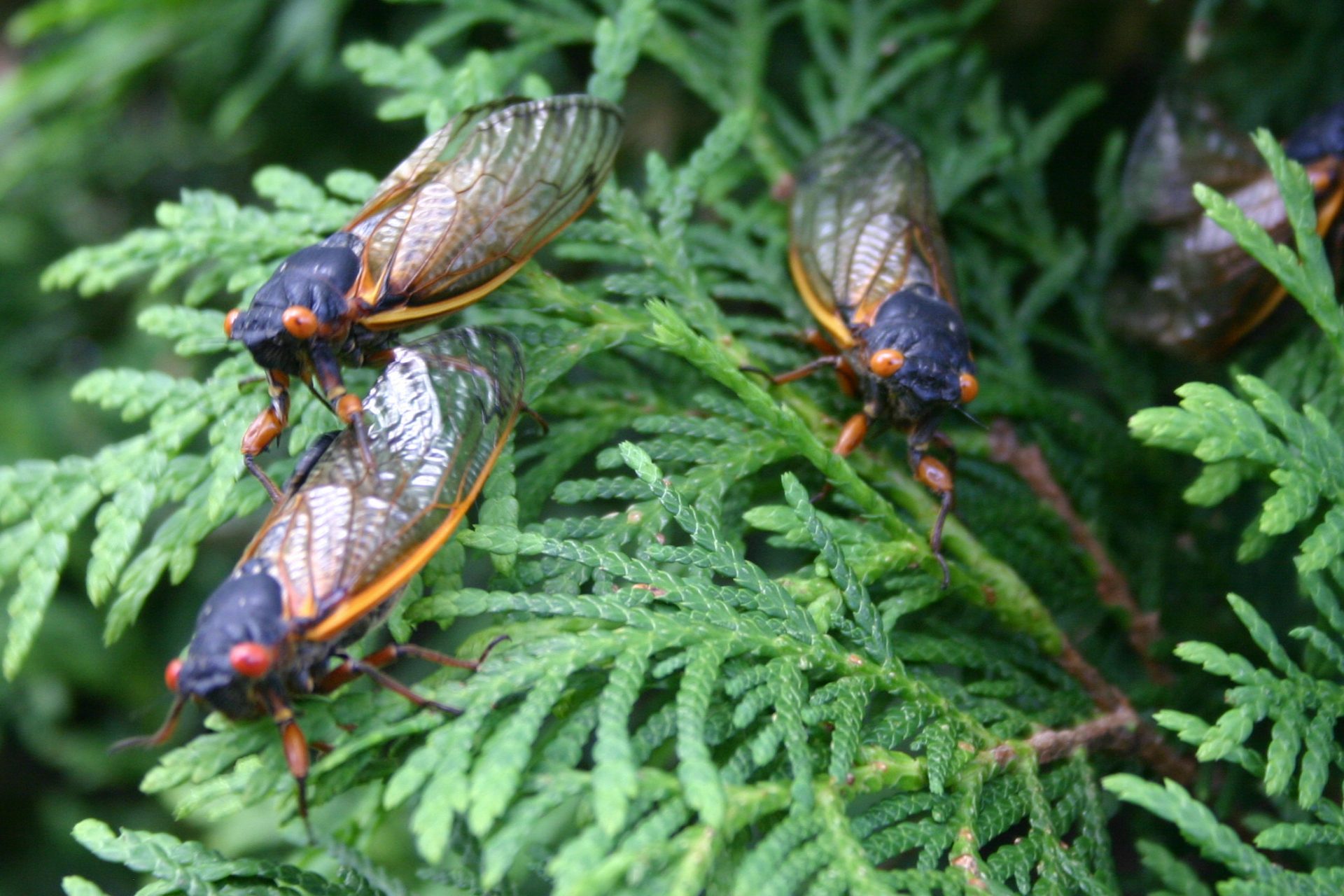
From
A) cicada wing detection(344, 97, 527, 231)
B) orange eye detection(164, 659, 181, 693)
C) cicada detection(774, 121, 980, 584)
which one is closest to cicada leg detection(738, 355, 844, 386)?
cicada detection(774, 121, 980, 584)

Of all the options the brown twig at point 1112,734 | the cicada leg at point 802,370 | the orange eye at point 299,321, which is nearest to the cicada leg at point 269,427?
the orange eye at point 299,321

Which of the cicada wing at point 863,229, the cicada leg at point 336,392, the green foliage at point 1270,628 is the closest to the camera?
the green foliage at point 1270,628

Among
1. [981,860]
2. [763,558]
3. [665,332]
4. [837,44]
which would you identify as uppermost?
[837,44]

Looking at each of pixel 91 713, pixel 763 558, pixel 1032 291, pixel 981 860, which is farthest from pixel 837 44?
pixel 91 713

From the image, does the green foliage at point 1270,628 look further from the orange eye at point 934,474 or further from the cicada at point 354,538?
the cicada at point 354,538

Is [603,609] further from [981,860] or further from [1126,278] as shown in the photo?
[1126,278]

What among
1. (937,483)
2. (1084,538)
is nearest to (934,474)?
(937,483)
